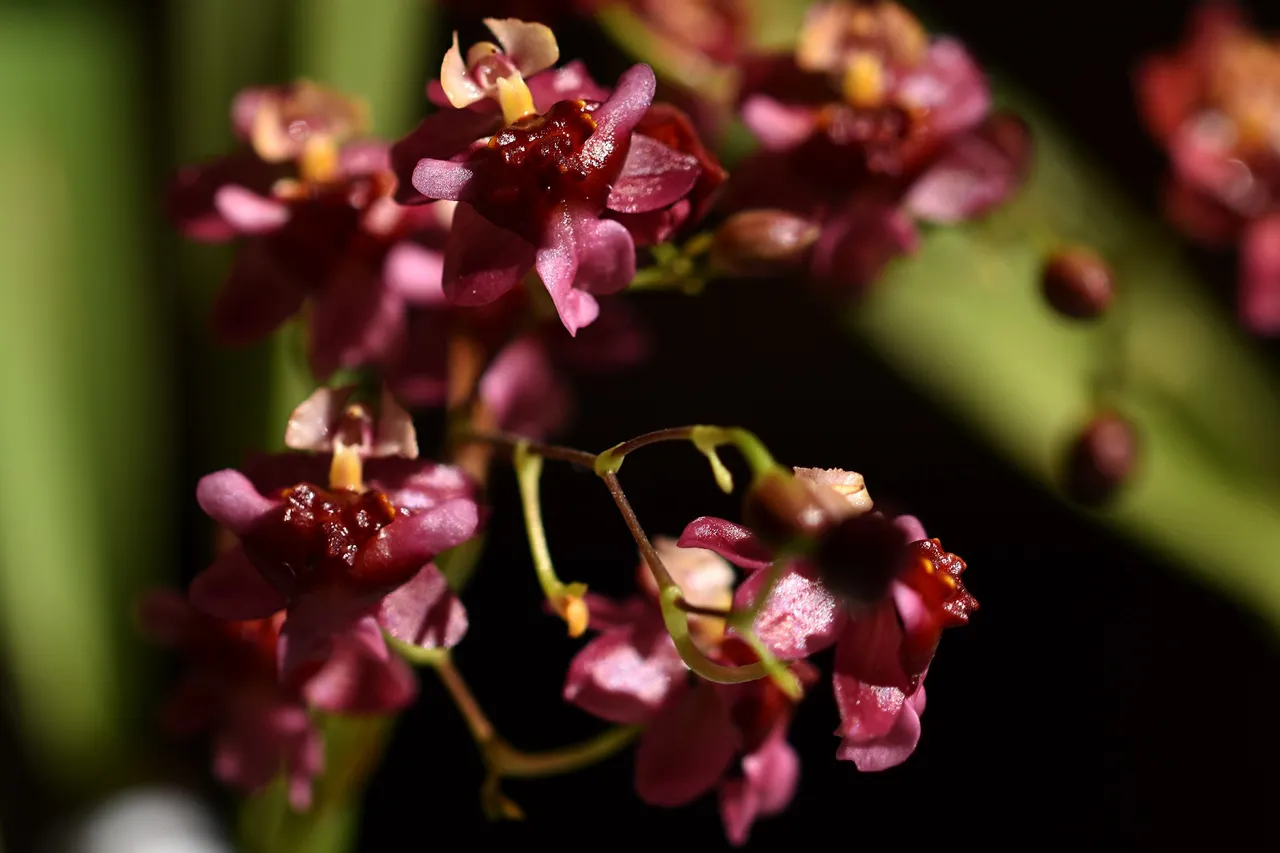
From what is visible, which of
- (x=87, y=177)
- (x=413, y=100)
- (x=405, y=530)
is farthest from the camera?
(x=413, y=100)

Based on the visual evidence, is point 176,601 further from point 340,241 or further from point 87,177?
point 87,177

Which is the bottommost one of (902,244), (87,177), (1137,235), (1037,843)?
(1037,843)

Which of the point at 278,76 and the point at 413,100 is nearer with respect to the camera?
the point at 278,76

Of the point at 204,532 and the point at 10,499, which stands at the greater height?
the point at 10,499

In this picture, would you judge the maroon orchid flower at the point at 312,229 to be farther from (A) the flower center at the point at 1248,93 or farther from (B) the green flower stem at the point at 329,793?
(A) the flower center at the point at 1248,93

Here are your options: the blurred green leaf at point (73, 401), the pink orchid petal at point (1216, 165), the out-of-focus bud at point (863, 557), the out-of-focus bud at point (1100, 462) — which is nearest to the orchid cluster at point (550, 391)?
the out-of-focus bud at point (863, 557)

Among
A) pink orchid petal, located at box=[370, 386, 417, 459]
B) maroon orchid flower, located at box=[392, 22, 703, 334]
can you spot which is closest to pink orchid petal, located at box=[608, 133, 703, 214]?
maroon orchid flower, located at box=[392, 22, 703, 334]

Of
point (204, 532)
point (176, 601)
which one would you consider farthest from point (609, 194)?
point (204, 532)
